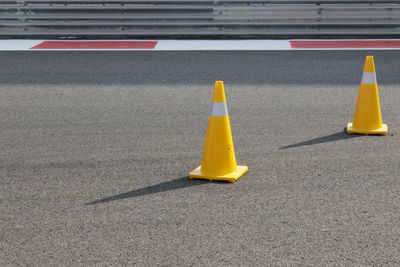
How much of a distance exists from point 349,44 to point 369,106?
7.18m

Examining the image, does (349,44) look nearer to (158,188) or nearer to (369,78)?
(369,78)

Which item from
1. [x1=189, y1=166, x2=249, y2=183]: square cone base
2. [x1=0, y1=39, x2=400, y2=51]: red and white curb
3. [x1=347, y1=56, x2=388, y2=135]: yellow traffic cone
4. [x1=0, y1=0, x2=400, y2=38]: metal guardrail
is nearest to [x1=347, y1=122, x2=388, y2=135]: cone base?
[x1=347, y1=56, x2=388, y2=135]: yellow traffic cone

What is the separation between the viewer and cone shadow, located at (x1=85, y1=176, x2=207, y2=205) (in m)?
4.74

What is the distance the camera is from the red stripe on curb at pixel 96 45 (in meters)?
13.3

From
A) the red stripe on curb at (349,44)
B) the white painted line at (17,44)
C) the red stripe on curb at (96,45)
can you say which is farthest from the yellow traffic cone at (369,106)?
the white painted line at (17,44)

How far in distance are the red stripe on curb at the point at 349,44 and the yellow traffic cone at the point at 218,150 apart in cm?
823

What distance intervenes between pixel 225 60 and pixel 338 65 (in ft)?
6.57

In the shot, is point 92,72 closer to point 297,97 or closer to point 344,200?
point 297,97

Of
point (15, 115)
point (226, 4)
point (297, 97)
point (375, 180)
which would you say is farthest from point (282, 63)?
point (375, 180)

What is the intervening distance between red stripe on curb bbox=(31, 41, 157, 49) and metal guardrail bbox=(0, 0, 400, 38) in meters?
0.51

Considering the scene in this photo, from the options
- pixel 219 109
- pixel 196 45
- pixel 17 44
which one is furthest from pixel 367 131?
pixel 17 44

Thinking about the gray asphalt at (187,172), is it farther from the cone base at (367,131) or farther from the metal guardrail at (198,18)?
the metal guardrail at (198,18)

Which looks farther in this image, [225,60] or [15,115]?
[225,60]

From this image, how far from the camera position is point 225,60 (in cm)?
1140
